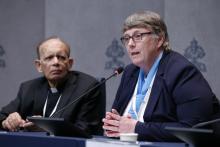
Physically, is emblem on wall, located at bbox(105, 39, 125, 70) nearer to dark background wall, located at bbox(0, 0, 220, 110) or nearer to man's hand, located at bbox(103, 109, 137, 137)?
dark background wall, located at bbox(0, 0, 220, 110)

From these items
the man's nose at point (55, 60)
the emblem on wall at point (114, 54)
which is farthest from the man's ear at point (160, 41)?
the emblem on wall at point (114, 54)

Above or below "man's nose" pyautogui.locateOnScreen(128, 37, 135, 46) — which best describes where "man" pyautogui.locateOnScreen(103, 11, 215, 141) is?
below

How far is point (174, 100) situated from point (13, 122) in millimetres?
1139

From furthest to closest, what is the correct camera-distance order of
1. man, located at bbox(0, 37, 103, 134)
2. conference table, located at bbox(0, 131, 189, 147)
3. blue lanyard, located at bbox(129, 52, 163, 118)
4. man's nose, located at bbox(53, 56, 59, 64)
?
man's nose, located at bbox(53, 56, 59, 64) < man, located at bbox(0, 37, 103, 134) < blue lanyard, located at bbox(129, 52, 163, 118) < conference table, located at bbox(0, 131, 189, 147)

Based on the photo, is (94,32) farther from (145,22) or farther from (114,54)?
(145,22)

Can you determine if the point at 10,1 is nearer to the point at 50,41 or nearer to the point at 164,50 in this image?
the point at 50,41

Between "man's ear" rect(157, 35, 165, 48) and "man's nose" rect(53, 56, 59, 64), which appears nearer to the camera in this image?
"man's ear" rect(157, 35, 165, 48)

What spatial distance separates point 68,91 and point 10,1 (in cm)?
222

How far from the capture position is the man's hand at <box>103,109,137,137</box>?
2.75 meters

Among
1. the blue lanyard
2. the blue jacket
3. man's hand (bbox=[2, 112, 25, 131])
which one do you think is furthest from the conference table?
man's hand (bbox=[2, 112, 25, 131])

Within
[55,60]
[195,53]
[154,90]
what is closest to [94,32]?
[195,53]

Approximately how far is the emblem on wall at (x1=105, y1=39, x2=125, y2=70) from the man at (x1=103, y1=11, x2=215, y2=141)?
185cm

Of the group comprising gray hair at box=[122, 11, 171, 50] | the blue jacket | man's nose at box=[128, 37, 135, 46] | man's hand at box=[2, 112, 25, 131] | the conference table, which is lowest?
man's hand at box=[2, 112, 25, 131]

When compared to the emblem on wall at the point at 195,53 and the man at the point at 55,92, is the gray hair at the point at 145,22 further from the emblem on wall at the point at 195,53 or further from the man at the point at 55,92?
the emblem on wall at the point at 195,53
